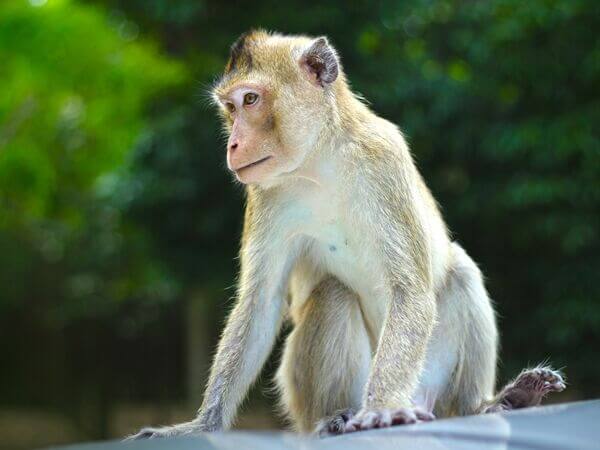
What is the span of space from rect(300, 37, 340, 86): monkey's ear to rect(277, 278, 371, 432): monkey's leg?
1.16 meters

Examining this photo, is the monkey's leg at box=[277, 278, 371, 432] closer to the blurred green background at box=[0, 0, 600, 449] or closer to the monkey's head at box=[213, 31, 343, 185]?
the monkey's head at box=[213, 31, 343, 185]

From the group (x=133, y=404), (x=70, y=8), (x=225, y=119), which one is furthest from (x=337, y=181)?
(x=133, y=404)

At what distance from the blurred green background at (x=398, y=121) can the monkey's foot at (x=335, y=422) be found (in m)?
8.74

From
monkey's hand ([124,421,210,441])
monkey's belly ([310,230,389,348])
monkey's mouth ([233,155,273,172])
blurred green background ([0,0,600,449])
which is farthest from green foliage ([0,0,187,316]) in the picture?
monkey's hand ([124,421,210,441])

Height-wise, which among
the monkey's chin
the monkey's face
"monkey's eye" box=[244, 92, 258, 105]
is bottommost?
the monkey's chin

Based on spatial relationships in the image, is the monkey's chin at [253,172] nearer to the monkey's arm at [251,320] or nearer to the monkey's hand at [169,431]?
the monkey's arm at [251,320]

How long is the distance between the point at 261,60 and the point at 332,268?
4.09ft

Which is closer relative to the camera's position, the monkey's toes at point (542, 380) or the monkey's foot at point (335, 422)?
the monkey's foot at point (335, 422)

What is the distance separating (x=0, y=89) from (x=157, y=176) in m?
2.54

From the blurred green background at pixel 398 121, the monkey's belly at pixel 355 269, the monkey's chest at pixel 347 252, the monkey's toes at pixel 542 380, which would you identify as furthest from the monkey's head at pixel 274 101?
the blurred green background at pixel 398 121

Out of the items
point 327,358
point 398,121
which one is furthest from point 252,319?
point 398,121

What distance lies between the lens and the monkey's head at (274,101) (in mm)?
5274

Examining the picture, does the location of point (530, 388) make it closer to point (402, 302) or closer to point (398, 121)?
point (402, 302)

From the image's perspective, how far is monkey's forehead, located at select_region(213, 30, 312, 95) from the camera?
550 cm
